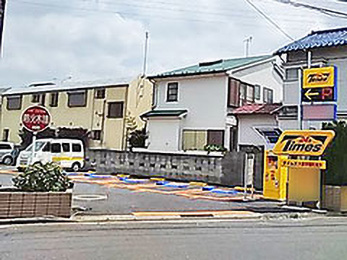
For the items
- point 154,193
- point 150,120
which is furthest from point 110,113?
point 154,193

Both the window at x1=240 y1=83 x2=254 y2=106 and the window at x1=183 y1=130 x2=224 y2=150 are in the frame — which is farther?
the window at x1=240 y1=83 x2=254 y2=106

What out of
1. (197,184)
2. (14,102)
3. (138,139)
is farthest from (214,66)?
(14,102)

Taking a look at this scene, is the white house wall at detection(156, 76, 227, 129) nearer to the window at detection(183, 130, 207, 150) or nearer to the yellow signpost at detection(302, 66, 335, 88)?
the window at detection(183, 130, 207, 150)

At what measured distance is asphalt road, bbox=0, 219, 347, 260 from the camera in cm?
665

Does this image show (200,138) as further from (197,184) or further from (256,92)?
(197,184)

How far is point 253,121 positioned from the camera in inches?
956

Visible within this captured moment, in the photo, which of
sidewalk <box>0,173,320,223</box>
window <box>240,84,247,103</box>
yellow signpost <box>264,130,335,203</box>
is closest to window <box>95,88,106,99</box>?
window <box>240,84,247,103</box>

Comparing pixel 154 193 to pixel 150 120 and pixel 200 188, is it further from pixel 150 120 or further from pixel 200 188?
pixel 150 120

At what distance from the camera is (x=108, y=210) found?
37.1 ft

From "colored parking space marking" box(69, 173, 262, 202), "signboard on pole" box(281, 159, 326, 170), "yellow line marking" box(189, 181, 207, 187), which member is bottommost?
"colored parking space marking" box(69, 173, 262, 202)

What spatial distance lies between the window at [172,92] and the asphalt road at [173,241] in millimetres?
18335

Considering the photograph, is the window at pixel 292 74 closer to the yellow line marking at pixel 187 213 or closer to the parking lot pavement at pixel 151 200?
the parking lot pavement at pixel 151 200

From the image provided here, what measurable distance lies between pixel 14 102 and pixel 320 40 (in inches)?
1100

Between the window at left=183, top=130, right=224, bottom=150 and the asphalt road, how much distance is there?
15.5 meters
